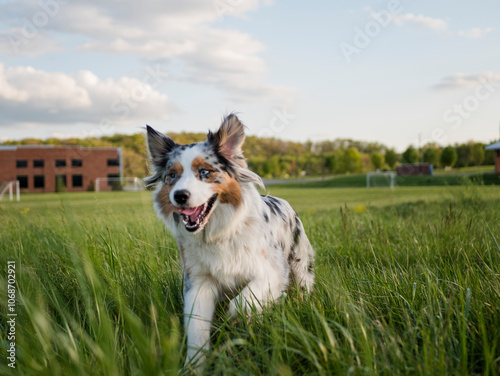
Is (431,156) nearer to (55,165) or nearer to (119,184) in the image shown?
(119,184)

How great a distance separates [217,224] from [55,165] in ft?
219

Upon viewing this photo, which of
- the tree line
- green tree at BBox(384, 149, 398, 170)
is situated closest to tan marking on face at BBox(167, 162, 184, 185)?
the tree line

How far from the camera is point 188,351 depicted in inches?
99.0

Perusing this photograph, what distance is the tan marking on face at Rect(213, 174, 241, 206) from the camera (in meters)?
3.13

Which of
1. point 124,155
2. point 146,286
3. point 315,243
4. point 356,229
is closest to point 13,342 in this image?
point 146,286

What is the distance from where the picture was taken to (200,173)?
309 cm

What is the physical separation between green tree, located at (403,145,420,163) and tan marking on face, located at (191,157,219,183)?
195ft

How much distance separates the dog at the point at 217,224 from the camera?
113 inches

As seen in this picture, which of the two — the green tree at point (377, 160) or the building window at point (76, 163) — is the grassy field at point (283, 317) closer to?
the green tree at point (377, 160)

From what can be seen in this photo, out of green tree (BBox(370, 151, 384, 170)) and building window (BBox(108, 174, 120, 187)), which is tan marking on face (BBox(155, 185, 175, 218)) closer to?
building window (BBox(108, 174, 120, 187))

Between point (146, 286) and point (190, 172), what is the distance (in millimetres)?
1015

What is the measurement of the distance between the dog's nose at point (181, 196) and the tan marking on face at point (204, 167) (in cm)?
30

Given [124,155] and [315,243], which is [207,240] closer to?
[315,243]

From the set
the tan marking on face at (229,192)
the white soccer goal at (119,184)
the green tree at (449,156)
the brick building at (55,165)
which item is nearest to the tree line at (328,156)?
the green tree at (449,156)
